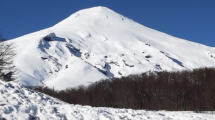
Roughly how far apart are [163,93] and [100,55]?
138815mm

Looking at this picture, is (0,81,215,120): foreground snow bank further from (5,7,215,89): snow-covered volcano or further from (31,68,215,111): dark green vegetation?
(5,7,215,89): snow-covered volcano

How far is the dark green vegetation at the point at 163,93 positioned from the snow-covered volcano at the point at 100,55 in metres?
86.5

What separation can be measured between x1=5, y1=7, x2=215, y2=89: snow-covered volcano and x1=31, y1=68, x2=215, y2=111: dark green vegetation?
284 feet

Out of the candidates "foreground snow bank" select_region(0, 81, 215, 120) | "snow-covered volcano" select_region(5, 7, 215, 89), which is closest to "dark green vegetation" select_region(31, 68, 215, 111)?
"foreground snow bank" select_region(0, 81, 215, 120)

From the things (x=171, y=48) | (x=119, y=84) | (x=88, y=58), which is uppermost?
(x=171, y=48)

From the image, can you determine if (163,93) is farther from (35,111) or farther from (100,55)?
(100,55)

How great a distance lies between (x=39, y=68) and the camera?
147m

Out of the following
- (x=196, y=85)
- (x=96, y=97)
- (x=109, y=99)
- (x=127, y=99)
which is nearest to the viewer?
(x=196, y=85)

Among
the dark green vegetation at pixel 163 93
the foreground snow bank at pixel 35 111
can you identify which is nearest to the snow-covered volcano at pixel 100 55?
the dark green vegetation at pixel 163 93

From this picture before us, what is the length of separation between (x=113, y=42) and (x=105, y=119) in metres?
175

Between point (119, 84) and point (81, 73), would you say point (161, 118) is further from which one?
point (81, 73)

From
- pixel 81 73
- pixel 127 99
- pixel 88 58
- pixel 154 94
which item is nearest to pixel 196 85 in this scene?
pixel 154 94

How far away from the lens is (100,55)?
173 m

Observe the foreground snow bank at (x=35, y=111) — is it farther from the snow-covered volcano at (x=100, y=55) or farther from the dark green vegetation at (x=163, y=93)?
the snow-covered volcano at (x=100, y=55)
